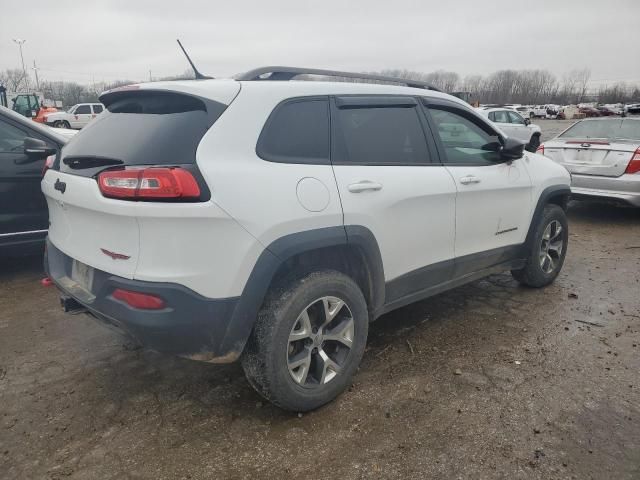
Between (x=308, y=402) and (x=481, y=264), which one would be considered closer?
(x=308, y=402)

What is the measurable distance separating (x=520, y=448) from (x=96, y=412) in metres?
2.23

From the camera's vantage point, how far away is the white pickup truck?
29.5 metres

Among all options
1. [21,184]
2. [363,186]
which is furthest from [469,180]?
[21,184]

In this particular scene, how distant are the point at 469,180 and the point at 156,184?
2.21 meters

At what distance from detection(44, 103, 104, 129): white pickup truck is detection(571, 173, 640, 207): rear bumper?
28312 millimetres

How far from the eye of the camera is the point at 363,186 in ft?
9.18

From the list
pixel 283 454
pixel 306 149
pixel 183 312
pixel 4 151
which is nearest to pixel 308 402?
pixel 283 454

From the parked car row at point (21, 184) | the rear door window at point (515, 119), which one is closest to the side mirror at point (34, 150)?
the parked car row at point (21, 184)

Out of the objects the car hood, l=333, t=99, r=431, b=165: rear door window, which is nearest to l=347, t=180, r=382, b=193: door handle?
l=333, t=99, r=431, b=165: rear door window

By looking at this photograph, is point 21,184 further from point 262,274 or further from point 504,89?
point 504,89

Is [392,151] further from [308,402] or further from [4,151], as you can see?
[4,151]

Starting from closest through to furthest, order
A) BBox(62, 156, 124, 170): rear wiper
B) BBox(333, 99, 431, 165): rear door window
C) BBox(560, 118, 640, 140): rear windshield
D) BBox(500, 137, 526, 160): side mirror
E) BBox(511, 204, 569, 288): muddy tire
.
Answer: BBox(62, 156, 124, 170): rear wiper → BBox(333, 99, 431, 165): rear door window → BBox(500, 137, 526, 160): side mirror → BBox(511, 204, 569, 288): muddy tire → BBox(560, 118, 640, 140): rear windshield

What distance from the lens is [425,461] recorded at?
7.79 feet

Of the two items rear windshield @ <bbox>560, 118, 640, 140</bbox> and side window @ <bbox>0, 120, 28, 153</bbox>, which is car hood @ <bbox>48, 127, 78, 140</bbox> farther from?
rear windshield @ <bbox>560, 118, 640, 140</bbox>
